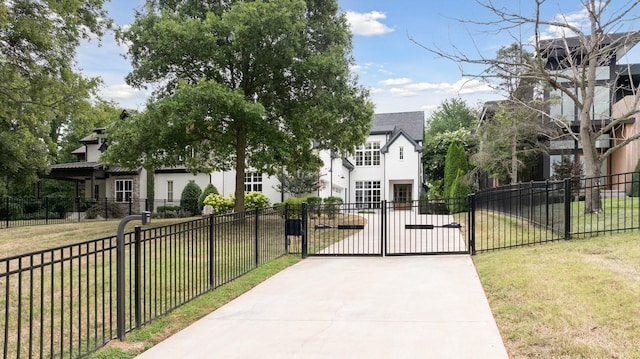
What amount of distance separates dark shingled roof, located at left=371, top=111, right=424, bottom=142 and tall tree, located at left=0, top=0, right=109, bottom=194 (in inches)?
918

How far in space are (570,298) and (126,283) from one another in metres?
7.20

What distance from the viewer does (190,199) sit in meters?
29.2

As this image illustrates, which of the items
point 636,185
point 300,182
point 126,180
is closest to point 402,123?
point 300,182

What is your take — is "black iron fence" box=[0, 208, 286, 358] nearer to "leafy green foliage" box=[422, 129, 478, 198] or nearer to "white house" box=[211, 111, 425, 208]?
"white house" box=[211, 111, 425, 208]

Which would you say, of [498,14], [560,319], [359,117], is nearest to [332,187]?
[359,117]

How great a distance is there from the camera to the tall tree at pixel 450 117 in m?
66.6

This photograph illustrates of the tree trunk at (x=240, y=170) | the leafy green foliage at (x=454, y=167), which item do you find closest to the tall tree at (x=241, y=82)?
the tree trunk at (x=240, y=170)

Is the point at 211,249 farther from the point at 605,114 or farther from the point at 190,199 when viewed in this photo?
the point at 605,114

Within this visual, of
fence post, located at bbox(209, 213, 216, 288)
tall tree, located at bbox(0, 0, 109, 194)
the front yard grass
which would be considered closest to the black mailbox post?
fence post, located at bbox(209, 213, 216, 288)

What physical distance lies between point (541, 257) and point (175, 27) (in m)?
12.7

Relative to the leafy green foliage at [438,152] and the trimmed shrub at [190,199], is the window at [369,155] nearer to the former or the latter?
the leafy green foliage at [438,152]

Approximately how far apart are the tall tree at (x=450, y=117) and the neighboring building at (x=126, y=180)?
143ft

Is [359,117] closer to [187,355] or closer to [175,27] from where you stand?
[175,27]

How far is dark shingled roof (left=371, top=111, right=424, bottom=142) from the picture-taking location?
1451 inches
